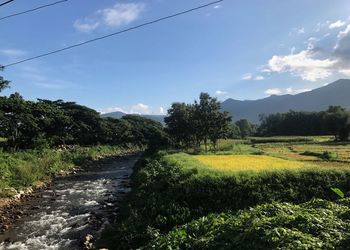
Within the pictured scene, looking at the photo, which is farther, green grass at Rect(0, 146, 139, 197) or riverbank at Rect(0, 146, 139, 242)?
green grass at Rect(0, 146, 139, 197)

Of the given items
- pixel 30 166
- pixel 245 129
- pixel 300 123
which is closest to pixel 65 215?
pixel 30 166

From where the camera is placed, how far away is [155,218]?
1909 centimetres

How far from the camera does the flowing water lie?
1850cm

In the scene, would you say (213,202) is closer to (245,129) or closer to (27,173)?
(27,173)

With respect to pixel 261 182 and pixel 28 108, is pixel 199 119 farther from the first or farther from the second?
pixel 261 182

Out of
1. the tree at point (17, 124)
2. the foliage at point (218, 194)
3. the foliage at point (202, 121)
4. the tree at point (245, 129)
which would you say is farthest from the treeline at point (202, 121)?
the tree at point (245, 129)

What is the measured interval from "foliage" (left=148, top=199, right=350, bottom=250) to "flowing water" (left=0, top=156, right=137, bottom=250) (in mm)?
7930

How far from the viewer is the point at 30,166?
36438 mm

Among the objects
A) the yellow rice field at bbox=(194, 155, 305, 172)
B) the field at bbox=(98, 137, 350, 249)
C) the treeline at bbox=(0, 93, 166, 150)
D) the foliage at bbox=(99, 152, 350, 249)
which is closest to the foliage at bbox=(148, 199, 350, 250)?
the field at bbox=(98, 137, 350, 249)

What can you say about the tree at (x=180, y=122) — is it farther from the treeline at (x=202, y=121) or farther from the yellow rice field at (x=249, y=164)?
the yellow rice field at (x=249, y=164)

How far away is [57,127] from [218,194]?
47510 millimetres

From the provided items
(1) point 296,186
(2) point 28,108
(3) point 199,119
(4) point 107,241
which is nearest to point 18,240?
(4) point 107,241

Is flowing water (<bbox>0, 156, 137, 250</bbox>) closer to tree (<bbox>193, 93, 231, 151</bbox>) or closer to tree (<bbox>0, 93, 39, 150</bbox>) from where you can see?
tree (<bbox>0, 93, 39, 150</bbox>)

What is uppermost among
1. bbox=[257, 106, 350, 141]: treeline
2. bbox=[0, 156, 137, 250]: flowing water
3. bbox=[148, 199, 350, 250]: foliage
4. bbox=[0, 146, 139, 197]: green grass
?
bbox=[257, 106, 350, 141]: treeline
